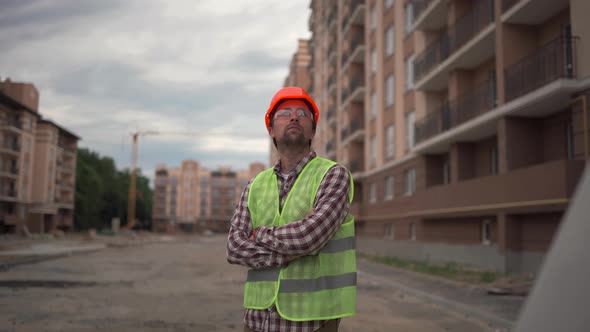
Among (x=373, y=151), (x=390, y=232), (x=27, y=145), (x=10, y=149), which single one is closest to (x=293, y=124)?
(x=390, y=232)

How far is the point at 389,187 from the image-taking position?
31.3 m

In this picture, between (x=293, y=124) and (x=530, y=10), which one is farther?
(x=530, y=10)

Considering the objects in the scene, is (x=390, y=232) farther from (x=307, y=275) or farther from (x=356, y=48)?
(x=307, y=275)

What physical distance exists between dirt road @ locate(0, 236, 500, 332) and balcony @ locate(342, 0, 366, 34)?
26242mm

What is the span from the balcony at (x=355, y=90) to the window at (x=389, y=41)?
4345 mm

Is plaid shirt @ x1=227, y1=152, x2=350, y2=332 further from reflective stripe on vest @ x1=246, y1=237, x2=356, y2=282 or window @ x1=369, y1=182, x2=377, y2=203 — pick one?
window @ x1=369, y1=182, x2=377, y2=203

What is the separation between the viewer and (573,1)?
1465 cm

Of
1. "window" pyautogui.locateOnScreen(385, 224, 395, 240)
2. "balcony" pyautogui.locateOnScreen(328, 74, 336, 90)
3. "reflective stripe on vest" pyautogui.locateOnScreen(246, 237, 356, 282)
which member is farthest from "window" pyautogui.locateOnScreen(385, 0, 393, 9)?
"reflective stripe on vest" pyautogui.locateOnScreen(246, 237, 356, 282)

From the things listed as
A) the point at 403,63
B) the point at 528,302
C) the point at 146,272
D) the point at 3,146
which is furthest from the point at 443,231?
the point at 3,146

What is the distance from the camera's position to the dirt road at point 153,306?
7617 millimetres

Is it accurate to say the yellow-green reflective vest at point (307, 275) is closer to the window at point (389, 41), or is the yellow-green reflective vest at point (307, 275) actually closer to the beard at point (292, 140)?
the beard at point (292, 140)

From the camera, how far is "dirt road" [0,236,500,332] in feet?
25.0

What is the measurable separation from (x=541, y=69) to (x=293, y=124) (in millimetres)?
15899

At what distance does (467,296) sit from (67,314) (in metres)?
8.07
